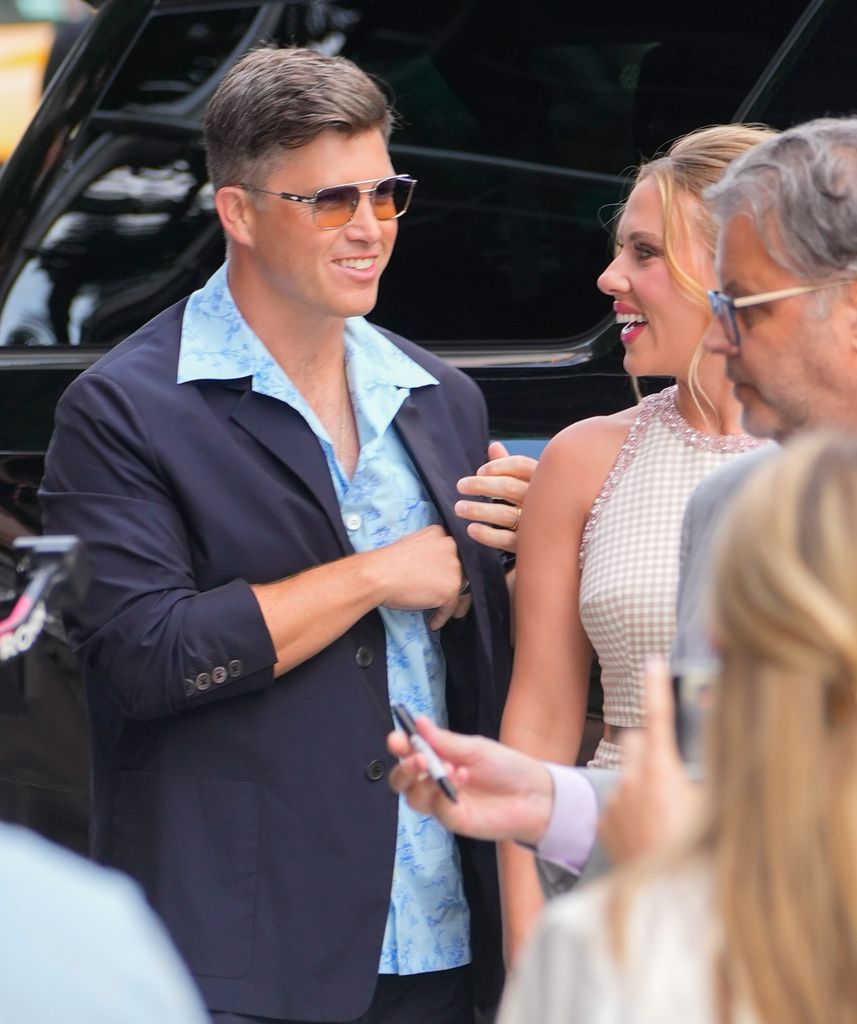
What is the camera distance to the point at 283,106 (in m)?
2.55

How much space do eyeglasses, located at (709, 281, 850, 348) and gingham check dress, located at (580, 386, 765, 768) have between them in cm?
41

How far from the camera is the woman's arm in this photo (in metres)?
2.49

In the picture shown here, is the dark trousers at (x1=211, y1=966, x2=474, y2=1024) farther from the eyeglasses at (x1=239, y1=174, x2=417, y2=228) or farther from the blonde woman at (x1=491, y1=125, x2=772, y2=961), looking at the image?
the eyeglasses at (x1=239, y1=174, x2=417, y2=228)

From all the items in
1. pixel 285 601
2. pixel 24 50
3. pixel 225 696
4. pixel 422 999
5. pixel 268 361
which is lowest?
pixel 422 999

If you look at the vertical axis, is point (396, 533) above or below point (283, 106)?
below

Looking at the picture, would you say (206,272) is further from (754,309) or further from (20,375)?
(754,309)

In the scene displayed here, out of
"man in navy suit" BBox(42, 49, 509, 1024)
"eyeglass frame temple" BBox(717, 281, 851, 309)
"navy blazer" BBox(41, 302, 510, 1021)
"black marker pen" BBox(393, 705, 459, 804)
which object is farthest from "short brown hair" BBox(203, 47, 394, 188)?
"black marker pen" BBox(393, 705, 459, 804)

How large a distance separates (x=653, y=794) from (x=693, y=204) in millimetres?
1325

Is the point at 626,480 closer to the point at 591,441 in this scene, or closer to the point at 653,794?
the point at 591,441

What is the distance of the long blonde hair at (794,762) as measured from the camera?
1.18m

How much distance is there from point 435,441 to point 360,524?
201 mm

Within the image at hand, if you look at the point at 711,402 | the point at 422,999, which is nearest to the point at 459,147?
the point at 711,402

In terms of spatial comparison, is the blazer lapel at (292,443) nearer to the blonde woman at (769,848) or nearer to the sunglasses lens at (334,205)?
the sunglasses lens at (334,205)

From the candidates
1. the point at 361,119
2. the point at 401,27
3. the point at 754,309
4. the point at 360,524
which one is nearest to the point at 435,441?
the point at 360,524
